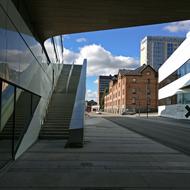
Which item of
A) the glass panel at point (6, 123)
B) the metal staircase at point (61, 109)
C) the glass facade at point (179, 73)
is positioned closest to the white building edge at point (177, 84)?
the glass facade at point (179, 73)

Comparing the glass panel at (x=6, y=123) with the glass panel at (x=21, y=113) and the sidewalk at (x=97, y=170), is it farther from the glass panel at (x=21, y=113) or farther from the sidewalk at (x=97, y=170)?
the glass panel at (x=21, y=113)

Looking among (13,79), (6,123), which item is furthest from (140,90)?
(6,123)

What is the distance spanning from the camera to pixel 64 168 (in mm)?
10148

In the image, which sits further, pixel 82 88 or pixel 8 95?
pixel 82 88

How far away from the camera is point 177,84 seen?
2179 inches

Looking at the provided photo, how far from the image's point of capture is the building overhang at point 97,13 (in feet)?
46.5

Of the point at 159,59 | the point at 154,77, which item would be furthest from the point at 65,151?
the point at 159,59

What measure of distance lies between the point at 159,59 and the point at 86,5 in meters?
136

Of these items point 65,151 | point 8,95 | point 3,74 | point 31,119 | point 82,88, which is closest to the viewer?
point 3,74

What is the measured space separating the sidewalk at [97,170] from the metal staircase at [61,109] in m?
4.19

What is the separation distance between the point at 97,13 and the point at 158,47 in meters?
129

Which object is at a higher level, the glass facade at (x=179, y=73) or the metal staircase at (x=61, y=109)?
the glass facade at (x=179, y=73)

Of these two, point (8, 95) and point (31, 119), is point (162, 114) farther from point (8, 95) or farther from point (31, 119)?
point (8, 95)

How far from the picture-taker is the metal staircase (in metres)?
18.8
